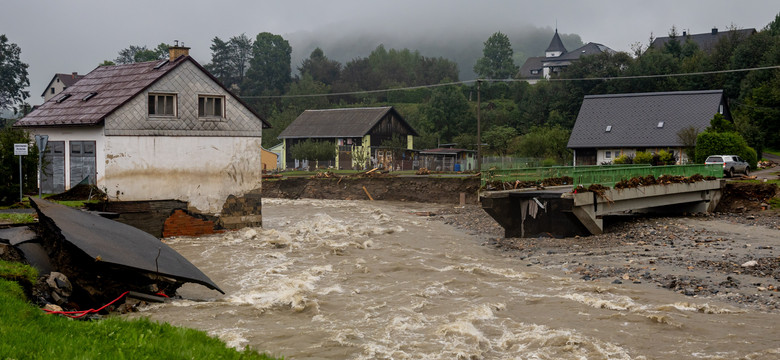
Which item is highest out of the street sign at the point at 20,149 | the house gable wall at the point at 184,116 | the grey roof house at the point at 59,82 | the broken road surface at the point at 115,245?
the grey roof house at the point at 59,82

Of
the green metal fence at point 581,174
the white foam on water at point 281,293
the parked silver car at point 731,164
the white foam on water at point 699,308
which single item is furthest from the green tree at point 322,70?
the white foam on water at point 699,308

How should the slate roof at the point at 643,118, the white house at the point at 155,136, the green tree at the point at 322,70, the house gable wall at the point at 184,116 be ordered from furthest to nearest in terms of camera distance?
the green tree at the point at 322,70
the slate roof at the point at 643,118
the house gable wall at the point at 184,116
the white house at the point at 155,136

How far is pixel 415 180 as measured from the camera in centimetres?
5053

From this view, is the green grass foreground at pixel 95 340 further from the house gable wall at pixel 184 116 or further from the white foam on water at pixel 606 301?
the house gable wall at pixel 184 116

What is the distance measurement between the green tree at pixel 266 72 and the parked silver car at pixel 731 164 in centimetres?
9448

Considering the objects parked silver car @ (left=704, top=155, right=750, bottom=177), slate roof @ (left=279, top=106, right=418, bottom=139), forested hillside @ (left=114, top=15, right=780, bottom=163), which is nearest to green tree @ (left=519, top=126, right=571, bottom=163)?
forested hillside @ (left=114, top=15, right=780, bottom=163)

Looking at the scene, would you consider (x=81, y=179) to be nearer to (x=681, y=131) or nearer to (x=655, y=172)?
(x=655, y=172)

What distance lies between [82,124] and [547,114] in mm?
68019

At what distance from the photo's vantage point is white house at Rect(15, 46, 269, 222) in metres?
25.1

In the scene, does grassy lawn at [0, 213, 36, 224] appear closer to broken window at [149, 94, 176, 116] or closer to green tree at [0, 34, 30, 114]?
broken window at [149, 94, 176, 116]

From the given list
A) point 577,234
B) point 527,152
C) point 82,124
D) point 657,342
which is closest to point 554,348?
point 657,342

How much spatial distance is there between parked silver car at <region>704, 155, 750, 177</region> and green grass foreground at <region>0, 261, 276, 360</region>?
39820mm

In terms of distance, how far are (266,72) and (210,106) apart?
10456 cm

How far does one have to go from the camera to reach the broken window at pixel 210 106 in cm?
2755
